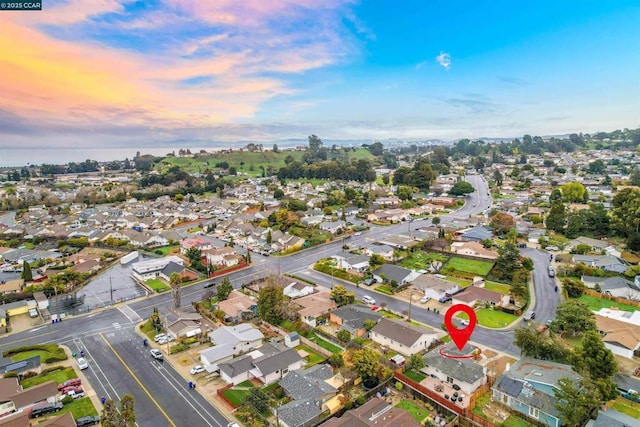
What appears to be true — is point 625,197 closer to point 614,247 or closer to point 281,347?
point 614,247

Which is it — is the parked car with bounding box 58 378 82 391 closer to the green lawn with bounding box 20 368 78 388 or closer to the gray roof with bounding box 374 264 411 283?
the green lawn with bounding box 20 368 78 388

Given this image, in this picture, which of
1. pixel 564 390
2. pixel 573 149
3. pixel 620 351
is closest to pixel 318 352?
pixel 564 390

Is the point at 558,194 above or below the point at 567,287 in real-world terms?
above

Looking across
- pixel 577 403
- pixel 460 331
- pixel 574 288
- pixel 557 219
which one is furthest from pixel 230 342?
pixel 557 219

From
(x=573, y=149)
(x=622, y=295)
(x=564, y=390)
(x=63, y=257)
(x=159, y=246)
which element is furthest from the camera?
(x=573, y=149)

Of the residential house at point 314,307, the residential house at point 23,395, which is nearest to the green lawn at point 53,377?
the residential house at point 23,395

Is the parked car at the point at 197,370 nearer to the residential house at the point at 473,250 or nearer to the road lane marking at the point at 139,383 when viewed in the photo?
the road lane marking at the point at 139,383

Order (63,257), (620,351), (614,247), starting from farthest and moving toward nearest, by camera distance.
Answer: (63,257)
(614,247)
(620,351)
